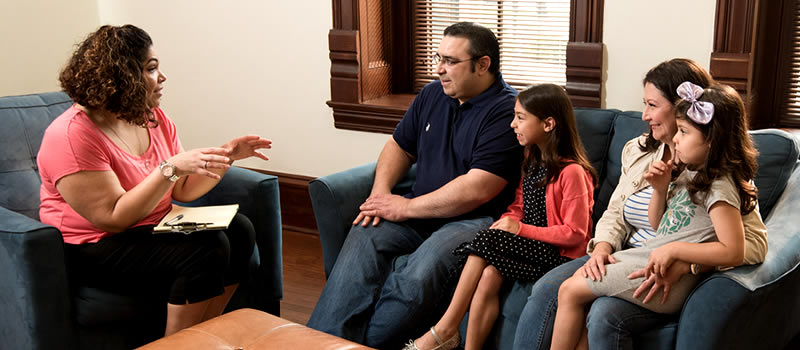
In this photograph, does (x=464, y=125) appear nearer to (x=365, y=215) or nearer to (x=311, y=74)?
(x=365, y=215)

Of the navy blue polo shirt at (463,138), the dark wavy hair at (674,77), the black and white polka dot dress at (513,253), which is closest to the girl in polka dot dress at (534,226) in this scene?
the black and white polka dot dress at (513,253)

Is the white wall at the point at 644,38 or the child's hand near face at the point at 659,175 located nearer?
the child's hand near face at the point at 659,175

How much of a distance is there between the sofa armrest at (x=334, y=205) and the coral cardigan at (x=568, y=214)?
637 mm

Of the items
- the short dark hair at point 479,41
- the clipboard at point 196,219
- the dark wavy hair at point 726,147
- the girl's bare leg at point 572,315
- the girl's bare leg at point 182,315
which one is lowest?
the girl's bare leg at point 182,315

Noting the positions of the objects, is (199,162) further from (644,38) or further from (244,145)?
(644,38)

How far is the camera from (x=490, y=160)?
2639 millimetres

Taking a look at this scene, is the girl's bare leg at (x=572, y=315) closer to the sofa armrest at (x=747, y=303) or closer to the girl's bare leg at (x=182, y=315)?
the sofa armrest at (x=747, y=303)

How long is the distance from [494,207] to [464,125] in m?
0.31

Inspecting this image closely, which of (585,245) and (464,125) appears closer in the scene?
(585,245)

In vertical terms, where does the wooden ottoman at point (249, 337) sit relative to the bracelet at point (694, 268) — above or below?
below

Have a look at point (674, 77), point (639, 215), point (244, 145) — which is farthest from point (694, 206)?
point (244, 145)

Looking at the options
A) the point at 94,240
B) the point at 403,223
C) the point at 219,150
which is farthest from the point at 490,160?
the point at 94,240

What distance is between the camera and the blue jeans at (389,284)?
A: 2.47 m

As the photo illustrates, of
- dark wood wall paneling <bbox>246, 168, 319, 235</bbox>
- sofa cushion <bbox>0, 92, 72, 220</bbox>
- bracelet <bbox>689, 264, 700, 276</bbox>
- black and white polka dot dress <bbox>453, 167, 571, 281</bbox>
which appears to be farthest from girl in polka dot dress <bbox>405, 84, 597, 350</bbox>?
dark wood wall paneling <bbox>246, 168, 319, 235</bbox>
